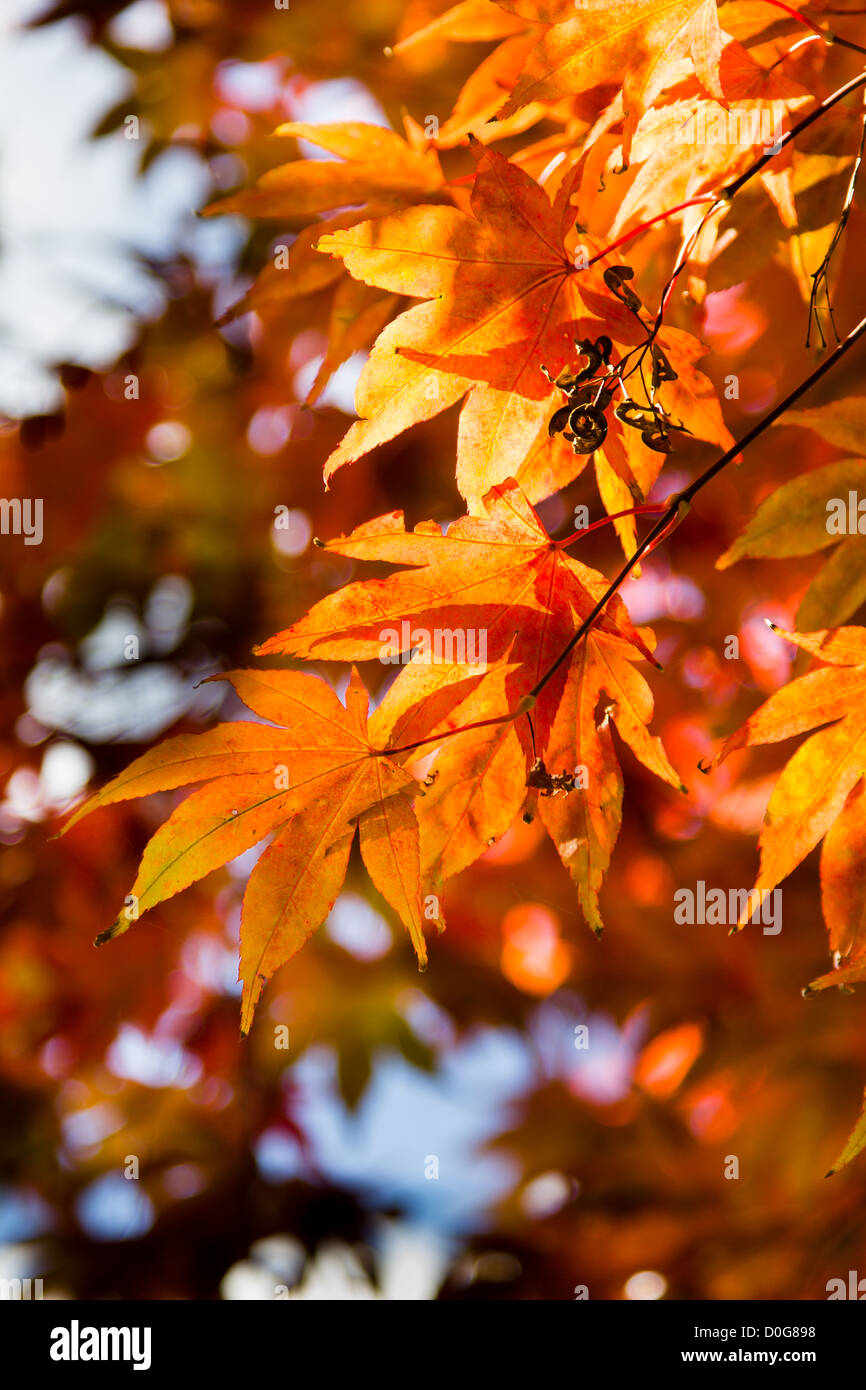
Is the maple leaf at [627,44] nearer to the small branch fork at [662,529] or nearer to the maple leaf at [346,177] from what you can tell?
the small branch fork at [662,529]

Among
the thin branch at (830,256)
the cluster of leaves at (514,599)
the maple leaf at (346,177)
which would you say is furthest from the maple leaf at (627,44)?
the maple leaf at (346,177)

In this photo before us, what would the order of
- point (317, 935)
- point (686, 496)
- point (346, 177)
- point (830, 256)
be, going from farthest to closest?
1. point (317, 935)
2. point (346, 177)
3. point (830, 256)
4. point (686, 496)

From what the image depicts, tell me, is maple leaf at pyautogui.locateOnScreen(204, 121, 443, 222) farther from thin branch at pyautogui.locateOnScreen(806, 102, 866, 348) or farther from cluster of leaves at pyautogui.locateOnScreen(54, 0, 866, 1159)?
thin branch at pyautogui.locateOnScreen(806, 102, 866, 348)

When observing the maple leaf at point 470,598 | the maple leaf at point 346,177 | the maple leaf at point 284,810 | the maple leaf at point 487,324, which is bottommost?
the maple leaf at point 284,810

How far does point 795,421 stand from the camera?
0.63 m

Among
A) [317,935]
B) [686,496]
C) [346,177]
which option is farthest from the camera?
[317,935]

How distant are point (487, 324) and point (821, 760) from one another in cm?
34

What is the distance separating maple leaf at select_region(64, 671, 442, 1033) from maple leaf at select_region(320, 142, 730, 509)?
0.15m

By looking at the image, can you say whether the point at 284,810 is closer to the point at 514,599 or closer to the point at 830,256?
the point at 514,599

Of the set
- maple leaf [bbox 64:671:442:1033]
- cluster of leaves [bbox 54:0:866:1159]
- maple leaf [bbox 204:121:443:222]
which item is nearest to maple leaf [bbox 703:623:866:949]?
cluster of leaves [bbox 54:0:866:1159]

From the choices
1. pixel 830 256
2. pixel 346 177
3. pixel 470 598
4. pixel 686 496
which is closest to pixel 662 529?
pixel 686 496

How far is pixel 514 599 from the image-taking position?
608 mm

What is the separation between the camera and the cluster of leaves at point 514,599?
0.54 meters

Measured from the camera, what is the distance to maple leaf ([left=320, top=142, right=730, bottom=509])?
1.80ft
